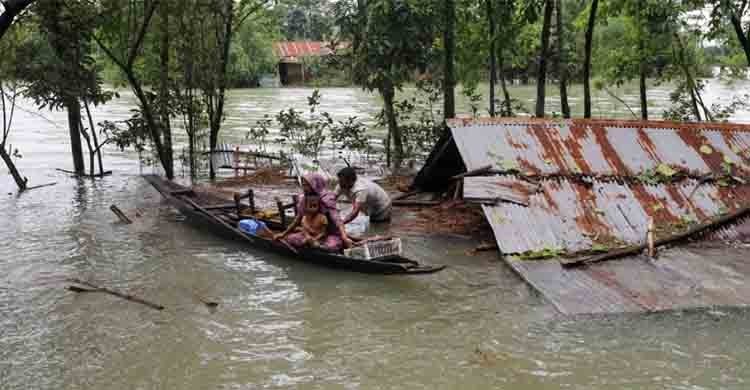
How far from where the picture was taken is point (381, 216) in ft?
32.7

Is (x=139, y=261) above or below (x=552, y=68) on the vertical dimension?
below

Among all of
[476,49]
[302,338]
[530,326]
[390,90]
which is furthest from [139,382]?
[476,49]

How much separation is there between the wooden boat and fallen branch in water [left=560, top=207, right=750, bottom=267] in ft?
5.13

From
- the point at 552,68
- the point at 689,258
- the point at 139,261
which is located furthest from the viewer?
the point at 552,68

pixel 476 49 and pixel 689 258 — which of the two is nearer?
pixel 689 258

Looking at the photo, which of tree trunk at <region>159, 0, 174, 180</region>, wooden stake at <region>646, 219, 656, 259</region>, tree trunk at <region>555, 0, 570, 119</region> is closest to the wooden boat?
wooden stake at <region>646, 219, 656, 259</region>

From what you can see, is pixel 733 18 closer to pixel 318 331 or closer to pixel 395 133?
pixel 395 133

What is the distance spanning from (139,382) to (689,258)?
228 inches

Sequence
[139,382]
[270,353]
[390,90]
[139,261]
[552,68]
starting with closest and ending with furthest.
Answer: [139,382], [270,353], [139,261], [390,90], [552,68]

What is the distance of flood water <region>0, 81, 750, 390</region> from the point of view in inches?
207

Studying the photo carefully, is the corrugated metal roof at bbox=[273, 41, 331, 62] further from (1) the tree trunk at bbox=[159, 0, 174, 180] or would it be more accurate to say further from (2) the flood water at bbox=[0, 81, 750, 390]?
(2) the flood water at bbox=[0, 81, 750, 390]

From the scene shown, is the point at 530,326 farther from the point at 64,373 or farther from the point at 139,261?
the point at 139,261

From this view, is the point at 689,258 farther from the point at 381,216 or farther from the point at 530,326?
the point at 381,216

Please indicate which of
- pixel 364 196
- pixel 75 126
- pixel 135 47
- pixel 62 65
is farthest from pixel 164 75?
pixel 364 196
